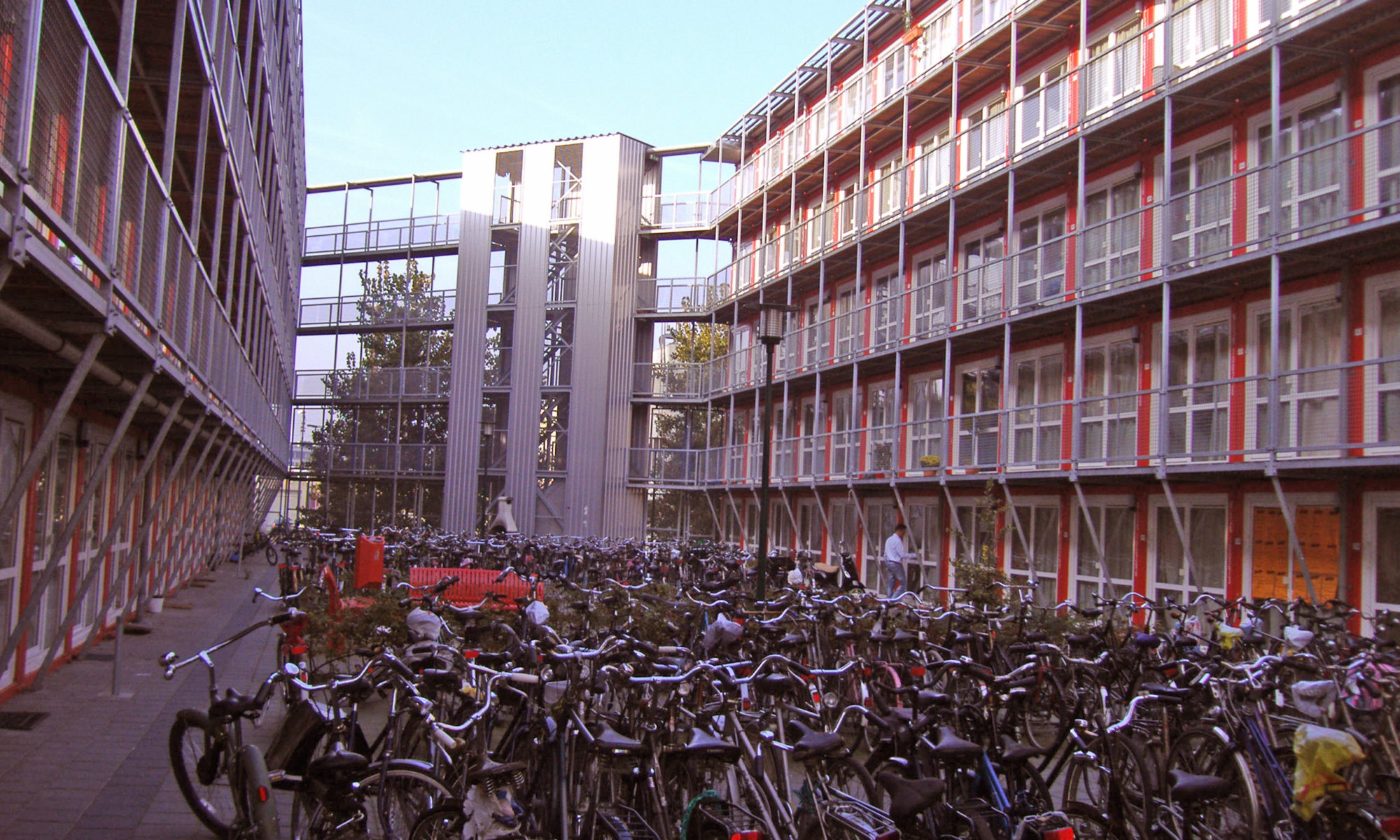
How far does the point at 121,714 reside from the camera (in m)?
9.04

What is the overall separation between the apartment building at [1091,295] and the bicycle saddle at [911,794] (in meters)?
9.15

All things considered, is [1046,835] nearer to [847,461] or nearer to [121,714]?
[121,714]

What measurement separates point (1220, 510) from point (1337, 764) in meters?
11.1

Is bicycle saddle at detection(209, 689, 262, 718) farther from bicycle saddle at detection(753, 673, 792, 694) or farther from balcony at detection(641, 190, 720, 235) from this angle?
balcony at detection(641, 190, 720, 235)

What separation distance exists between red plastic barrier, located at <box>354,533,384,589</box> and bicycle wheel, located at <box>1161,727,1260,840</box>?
11.9 m

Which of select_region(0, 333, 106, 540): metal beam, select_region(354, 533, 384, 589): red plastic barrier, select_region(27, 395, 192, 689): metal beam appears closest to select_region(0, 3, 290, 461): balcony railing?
select_region(0, 333, 106, 540): metal beam

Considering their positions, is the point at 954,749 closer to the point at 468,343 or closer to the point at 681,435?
the point at 681,435

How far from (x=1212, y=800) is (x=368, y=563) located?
13.5 m

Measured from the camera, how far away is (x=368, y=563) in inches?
653

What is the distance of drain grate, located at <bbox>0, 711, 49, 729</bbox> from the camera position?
838 cm

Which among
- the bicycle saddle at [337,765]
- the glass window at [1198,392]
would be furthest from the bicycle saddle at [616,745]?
the glass window at [1198,392]

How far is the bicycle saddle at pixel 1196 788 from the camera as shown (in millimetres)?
4742

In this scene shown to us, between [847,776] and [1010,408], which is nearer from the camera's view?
[847,776]

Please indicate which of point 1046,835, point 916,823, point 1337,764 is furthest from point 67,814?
point 1337,764
